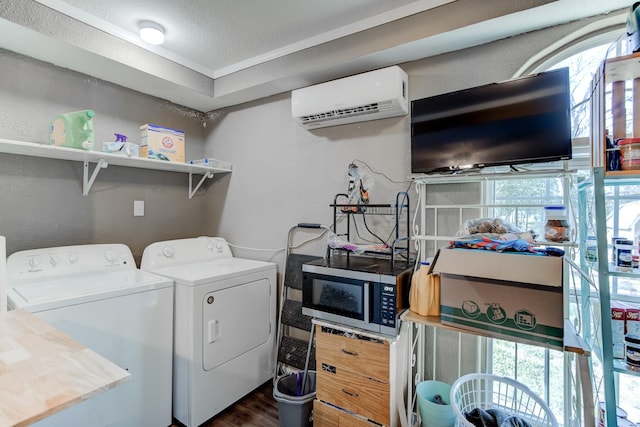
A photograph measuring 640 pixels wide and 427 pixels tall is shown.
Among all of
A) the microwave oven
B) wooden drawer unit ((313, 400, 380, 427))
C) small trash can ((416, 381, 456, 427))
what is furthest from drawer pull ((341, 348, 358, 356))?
small trash can ((416, 381, 456, 427))

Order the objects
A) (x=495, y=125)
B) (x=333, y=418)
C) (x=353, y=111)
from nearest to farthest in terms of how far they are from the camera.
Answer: (x=495, y=125)
(x=333, y=418)
(x=353, y=111)

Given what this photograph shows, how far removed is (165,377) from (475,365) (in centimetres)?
184

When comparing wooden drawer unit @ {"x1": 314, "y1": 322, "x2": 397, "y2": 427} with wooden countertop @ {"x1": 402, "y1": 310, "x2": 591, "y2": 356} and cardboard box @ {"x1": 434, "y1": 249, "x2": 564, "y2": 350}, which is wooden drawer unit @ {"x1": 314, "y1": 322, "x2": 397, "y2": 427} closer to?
wooden countertop @ {"x1": 402, "y1": 310, "x2": 591, "y2": 356}

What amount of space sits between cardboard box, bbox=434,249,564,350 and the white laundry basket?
0.40 m

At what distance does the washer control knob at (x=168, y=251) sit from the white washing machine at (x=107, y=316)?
0.29 m

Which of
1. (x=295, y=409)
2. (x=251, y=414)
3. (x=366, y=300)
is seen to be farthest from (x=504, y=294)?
(x=251, y=414)

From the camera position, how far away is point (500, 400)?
5.70 feet

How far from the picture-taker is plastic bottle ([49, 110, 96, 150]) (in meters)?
1.89

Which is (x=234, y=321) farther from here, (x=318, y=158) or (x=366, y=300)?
(x=318, y=158)

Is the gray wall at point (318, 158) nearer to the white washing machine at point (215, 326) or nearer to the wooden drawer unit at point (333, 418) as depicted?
the white washing machine at point (215, 326)

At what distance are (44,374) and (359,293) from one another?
121cm

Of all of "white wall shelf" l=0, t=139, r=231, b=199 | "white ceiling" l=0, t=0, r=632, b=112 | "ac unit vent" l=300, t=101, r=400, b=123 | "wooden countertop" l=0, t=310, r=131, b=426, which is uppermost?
"white ceiling" l=0, t=0, r=632, b=112

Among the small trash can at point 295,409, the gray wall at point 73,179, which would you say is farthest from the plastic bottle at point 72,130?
the small trash can at point 295,409

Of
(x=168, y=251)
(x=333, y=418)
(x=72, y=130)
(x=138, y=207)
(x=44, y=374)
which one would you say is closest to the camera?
(x=44, y=374)
